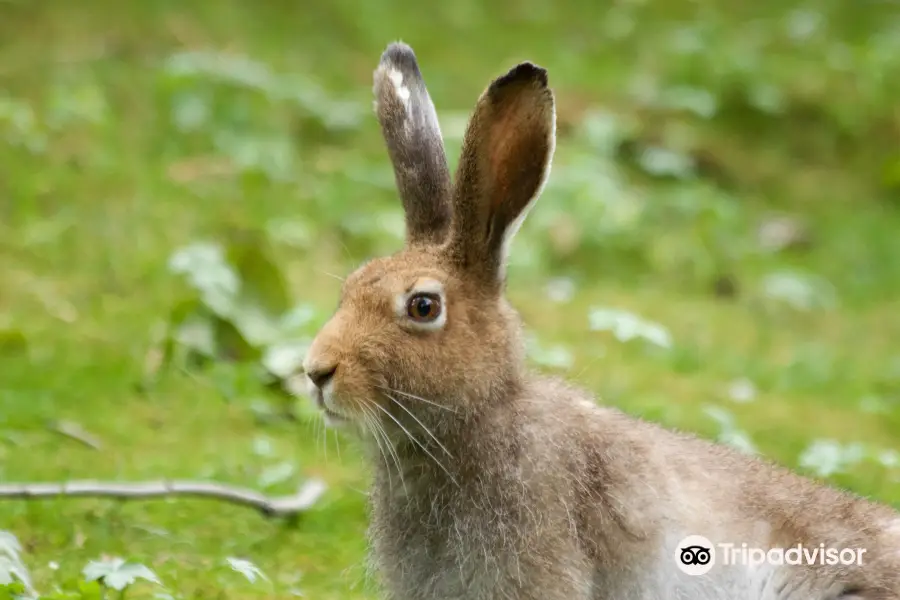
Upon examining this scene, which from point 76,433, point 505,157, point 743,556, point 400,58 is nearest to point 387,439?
point 505,157

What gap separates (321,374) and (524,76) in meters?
1.03

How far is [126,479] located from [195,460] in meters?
0.46

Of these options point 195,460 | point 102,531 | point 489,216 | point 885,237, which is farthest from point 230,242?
point 885,237

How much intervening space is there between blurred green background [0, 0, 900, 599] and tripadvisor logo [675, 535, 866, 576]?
1065 mm

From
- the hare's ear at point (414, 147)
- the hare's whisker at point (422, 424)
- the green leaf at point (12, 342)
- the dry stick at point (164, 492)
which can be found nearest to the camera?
the hare's whisker at point (422, 424)

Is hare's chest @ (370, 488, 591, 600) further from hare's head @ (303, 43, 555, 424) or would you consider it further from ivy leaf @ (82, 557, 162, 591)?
ivy leaf @ (82, 557, 162, 591)

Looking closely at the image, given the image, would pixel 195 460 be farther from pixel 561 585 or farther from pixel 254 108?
pixel 254 108

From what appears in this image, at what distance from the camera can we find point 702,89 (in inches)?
521

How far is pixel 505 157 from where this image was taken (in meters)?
3.93

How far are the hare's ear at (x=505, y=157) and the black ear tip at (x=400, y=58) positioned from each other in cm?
60

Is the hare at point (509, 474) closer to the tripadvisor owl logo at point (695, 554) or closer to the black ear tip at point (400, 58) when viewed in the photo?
the tripadvisor owl logo at point (695, 554)

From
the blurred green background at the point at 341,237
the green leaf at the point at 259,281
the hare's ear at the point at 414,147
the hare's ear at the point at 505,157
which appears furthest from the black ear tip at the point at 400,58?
the green leaf at the point at 259,281

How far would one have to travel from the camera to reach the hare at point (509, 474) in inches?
151

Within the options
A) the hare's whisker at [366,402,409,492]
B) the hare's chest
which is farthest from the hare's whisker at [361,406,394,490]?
the hare's chest
